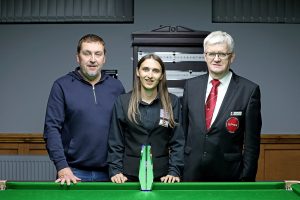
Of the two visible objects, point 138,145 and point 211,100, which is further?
point 211,100

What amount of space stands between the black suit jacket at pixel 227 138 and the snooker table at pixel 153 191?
0.38 m

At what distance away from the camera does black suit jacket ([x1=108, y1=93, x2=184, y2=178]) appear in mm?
2410

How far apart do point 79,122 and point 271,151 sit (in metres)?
2.87

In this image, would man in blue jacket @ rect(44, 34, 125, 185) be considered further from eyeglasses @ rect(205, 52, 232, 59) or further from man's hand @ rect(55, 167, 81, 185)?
eyeglasses @ rect(205, 52, 232, 59)

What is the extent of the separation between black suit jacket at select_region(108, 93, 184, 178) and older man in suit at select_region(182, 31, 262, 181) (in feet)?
0.33

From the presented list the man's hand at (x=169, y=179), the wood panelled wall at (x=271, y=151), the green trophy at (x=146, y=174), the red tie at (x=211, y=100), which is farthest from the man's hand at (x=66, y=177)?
the wood panelled wall at (x=271, y=151)

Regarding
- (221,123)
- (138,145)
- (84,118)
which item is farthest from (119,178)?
(221,123)

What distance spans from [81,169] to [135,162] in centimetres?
34

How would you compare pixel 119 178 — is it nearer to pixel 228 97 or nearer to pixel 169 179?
pixel 169 179

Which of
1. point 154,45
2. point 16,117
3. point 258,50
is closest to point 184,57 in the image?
point 154,45

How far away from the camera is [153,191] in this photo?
205 cm

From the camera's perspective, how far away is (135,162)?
7.93ft

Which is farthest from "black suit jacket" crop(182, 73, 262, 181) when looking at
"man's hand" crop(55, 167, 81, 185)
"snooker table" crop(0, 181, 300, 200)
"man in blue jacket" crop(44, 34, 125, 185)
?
"man's hand" crop(55, 167, 81, 185)

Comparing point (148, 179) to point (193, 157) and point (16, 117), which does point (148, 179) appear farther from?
point (16, 117)
